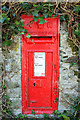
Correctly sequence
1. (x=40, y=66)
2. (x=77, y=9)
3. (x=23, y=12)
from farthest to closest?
(x=40, y=66), (x=23, y=12), (x=77, y=9)

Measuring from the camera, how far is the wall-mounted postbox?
317cm

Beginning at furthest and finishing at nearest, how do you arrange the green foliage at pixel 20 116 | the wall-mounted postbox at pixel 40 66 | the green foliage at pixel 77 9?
the green foliage at pixel 20 116
the wall-mounted postbox at pixel 40 66
the green foliage at pixel 77 9

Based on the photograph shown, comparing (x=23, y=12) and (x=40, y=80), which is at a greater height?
(x=23, y=12)

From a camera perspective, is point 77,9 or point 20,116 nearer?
point 77,9

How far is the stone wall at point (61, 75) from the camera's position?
3262mm

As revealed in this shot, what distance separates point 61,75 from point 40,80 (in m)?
0.50

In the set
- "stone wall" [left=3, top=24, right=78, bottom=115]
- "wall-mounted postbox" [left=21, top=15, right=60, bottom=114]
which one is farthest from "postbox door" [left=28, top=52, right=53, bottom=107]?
"stone wall" [left=3, top=24, right=78, bottom=115]

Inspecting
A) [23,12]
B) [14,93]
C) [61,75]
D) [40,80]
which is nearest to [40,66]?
[40,80]

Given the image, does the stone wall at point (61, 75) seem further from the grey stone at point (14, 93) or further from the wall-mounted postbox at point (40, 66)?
the wall-mounted postbox at point (40, 66)

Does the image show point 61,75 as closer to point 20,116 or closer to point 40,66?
point 40,66

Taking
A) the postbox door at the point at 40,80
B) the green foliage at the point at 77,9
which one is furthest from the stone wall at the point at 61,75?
the green foliage at the point at 77,9

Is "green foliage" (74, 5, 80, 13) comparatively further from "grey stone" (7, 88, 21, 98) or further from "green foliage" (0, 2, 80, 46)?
"grey stone" (7, 88, 21, 98)

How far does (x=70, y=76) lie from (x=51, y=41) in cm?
93

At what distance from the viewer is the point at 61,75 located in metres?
3.31
